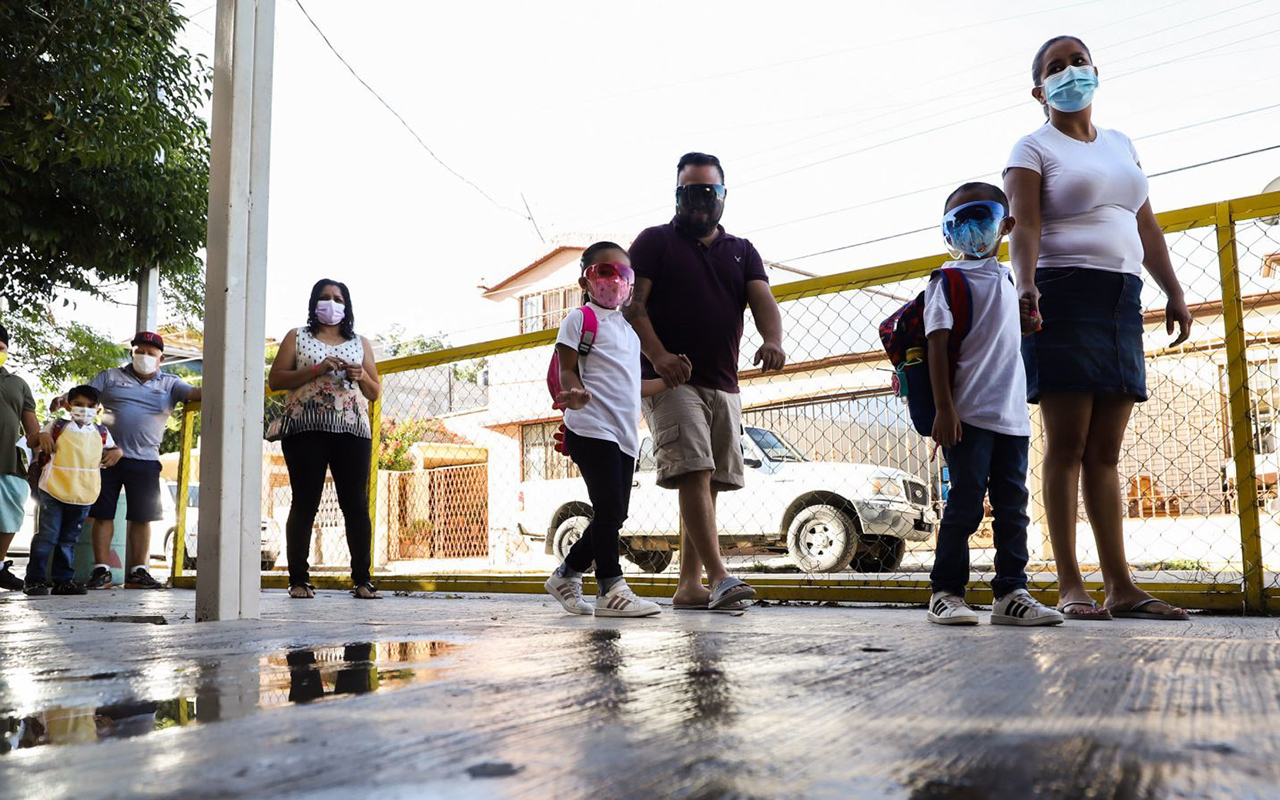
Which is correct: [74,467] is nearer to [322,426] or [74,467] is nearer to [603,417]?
[322,426]

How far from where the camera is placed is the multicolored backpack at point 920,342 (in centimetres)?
310

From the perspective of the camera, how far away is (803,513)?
891cm

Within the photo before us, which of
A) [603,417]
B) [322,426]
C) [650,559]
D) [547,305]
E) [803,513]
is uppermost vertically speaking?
[547,305]

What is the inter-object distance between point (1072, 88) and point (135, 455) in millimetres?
5937

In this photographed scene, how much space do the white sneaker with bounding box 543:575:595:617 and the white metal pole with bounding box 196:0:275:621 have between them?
3.26 feet

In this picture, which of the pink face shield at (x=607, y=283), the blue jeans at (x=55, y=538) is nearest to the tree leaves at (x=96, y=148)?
the blue jeans at (x=55, y=538)

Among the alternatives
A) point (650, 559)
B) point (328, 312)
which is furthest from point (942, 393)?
point (650, 559)

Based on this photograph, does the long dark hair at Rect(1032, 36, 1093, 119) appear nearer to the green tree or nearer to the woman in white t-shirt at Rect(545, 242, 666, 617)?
the woman in white t-shirt at Rect(545, 242, 666, 617)

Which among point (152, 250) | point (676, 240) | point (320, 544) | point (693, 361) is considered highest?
point (152, 250)

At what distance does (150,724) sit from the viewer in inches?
53.1

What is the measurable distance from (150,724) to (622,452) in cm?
235

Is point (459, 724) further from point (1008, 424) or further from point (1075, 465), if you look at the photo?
point (1075, 465)

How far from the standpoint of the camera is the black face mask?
3953mm

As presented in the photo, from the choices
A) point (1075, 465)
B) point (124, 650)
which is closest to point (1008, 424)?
point (1075, 465)
